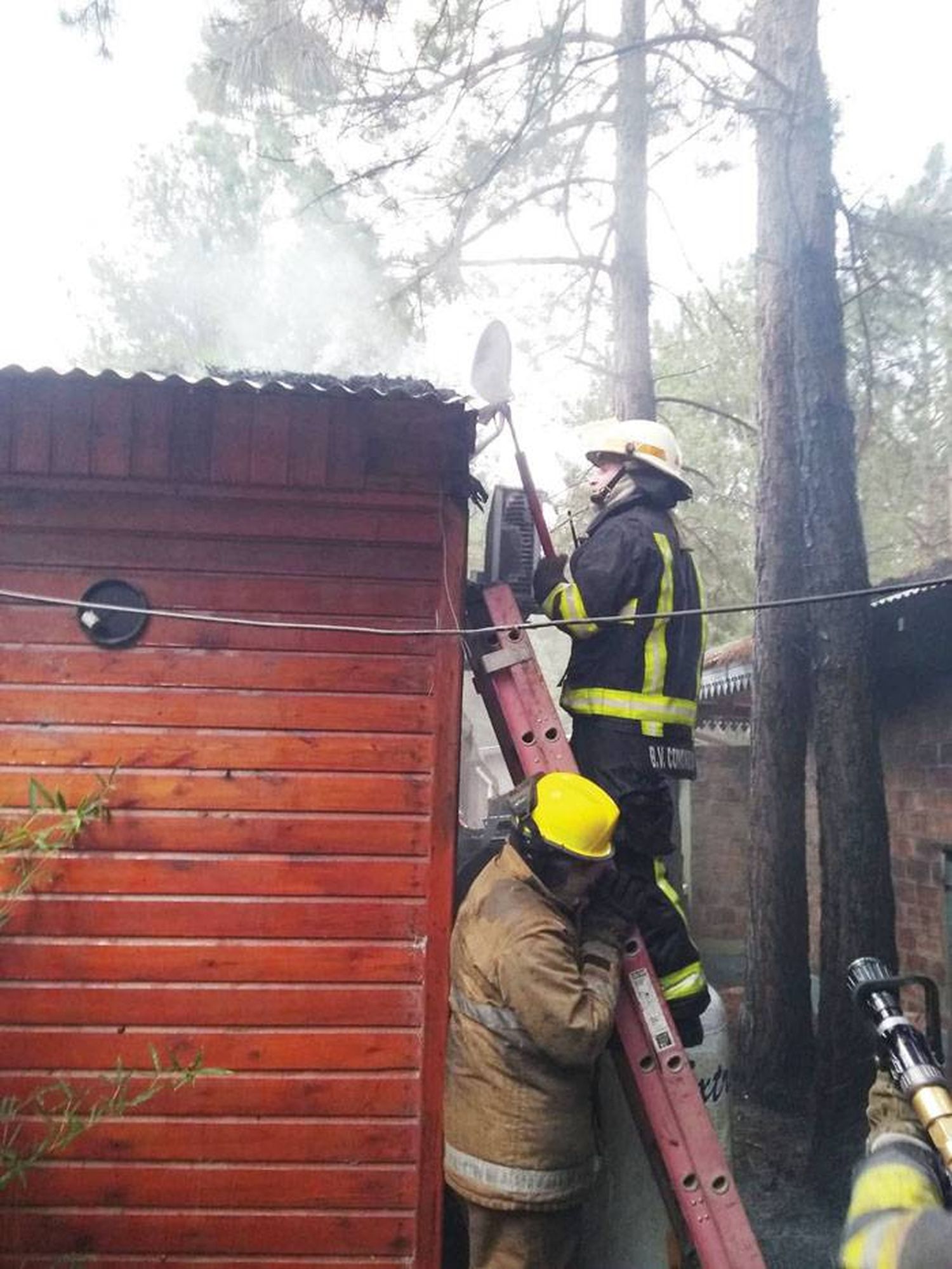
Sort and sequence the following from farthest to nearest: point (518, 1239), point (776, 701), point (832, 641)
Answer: point (776, 701) → point (832, 641) → point (518, 1239)

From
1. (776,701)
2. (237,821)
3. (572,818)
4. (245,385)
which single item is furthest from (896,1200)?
(776,701)

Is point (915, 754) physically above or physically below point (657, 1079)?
above

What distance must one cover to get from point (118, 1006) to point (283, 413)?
2226 millimetres

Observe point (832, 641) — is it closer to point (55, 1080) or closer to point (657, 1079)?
point (657, 1079)

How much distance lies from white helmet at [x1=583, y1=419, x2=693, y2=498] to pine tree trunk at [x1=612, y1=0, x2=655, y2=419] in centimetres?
545

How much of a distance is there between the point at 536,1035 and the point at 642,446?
2135 millimetres

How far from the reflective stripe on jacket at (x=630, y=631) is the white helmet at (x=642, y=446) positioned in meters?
0.23

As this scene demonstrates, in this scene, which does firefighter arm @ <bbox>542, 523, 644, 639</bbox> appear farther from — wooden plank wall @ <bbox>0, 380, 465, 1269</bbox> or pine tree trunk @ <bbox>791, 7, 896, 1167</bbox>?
pine tree trunk @ <bbox>791, 7, 896, 1167</bbox>

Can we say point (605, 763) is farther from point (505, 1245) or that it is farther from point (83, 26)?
point (83, 26)

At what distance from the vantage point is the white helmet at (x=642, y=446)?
3.61 meters

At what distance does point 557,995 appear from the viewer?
287 cm

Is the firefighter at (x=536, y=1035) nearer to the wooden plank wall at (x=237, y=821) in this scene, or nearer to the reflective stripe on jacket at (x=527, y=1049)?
the reflective stripe on jacket at (x=527, y=1049)

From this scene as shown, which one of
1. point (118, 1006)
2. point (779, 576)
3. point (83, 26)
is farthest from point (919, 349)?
point (118, 1006)

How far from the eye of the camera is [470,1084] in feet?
10.1
